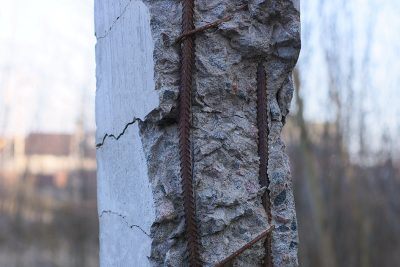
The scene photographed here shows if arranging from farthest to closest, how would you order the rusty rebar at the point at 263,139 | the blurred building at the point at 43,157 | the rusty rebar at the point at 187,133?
the blurred building at the point at 43,157 < the rusty rebar at the point at 263,139 < the rusty rebar at the point at 187,133

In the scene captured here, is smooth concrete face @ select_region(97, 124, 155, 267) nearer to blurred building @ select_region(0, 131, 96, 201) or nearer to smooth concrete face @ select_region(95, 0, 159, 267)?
smooth concrete face @ select_region(95, 0, 159, 267)

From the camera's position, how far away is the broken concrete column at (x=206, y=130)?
1390 mm

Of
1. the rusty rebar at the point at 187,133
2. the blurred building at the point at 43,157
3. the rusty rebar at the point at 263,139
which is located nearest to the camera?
the rusty rebar at the point at 187,133

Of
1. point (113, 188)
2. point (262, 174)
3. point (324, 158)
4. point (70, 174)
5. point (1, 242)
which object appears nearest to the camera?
point (262, 174)

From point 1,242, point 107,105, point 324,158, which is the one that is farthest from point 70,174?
point 107,105

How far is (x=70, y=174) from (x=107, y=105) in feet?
31.6

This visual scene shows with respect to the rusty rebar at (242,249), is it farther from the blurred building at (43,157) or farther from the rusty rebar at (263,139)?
the blurred building at (43,157)

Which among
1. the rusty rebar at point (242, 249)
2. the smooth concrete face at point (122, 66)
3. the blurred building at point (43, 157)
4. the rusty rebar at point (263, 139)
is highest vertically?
the smooth concrete face at point (122, 66)

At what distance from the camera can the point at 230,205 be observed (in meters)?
1.41

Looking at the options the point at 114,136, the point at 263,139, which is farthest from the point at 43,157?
the point at 263,139

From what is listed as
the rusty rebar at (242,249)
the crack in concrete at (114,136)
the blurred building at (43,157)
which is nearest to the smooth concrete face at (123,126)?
the crack in concrete at (114,136)

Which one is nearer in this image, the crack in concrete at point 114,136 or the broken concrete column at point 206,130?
the broken concrete column at point 206,130

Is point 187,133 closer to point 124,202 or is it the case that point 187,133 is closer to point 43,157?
point 124,202

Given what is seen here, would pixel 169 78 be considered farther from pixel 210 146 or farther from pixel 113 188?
pixel 113 188
